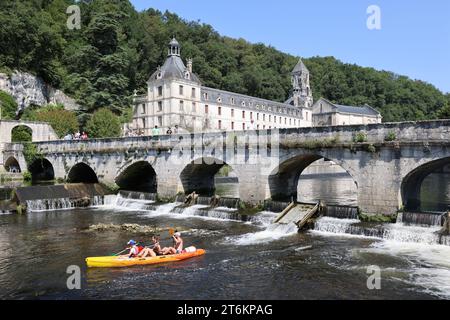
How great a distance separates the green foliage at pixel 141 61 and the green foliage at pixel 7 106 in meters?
0.68

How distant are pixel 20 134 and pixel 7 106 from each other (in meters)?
6.97

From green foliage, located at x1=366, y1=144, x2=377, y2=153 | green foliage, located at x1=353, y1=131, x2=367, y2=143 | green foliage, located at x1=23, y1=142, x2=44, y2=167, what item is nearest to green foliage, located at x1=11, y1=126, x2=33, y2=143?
green foliage, located at x1=23, y1=142, x2=44, y2=167

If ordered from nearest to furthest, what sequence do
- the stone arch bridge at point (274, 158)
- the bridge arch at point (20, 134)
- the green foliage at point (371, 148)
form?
the stone arch bridge at point (274, 158) < the green foliage at point (371, 148) < the bridge arch at point (20, 134)

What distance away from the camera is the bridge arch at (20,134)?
2261 inches

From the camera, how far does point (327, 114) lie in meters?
112

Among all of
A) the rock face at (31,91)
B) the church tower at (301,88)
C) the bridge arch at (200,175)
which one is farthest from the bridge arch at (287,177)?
the church tower at (301,88)

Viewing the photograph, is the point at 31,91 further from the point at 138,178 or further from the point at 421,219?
the point at 421,219

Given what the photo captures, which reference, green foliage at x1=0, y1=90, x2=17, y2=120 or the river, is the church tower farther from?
the river

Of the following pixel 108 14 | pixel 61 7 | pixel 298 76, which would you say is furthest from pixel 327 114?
pixel 61 7

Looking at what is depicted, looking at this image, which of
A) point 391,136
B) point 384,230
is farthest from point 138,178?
point 384,230

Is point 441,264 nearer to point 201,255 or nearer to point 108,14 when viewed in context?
point 201,255

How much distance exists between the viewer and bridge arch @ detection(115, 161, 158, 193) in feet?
132

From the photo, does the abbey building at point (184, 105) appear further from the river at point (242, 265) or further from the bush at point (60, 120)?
the river at point (242, 265)

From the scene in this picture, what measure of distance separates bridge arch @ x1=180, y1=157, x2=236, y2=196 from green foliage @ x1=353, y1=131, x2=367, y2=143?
39.9 ft
